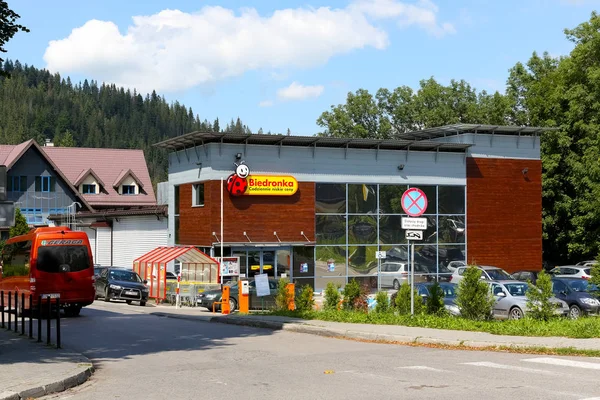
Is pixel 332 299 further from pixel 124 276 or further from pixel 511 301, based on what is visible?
pixel 124 276

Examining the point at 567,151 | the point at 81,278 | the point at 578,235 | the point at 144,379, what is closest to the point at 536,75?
the point at 567,151

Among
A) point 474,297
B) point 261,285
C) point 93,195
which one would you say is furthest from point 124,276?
point 93,195

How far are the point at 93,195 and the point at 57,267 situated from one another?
53.9m

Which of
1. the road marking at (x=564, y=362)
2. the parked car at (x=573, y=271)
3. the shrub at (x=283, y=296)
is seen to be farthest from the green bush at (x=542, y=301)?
the parked car at (x=573, y=271)

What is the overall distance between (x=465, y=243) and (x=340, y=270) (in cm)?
796

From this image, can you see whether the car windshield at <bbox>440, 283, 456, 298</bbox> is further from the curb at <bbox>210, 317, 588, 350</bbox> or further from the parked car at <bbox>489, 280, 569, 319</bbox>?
the curb at <bbox>210, 317, 588, 350</bbox>

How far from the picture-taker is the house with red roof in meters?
52.9

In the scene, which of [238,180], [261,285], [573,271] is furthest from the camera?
[573,271]

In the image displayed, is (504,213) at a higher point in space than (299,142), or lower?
lower

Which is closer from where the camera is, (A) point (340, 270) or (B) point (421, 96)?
(A) point (340, 270)

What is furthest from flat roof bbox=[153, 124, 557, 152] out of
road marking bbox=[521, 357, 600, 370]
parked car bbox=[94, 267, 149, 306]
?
road marking bbox=[521, 357, 600, 370]

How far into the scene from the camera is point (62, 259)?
27.2m

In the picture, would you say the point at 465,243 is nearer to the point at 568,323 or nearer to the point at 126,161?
the point at 568,323

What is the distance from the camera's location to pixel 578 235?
55031 millimetres
